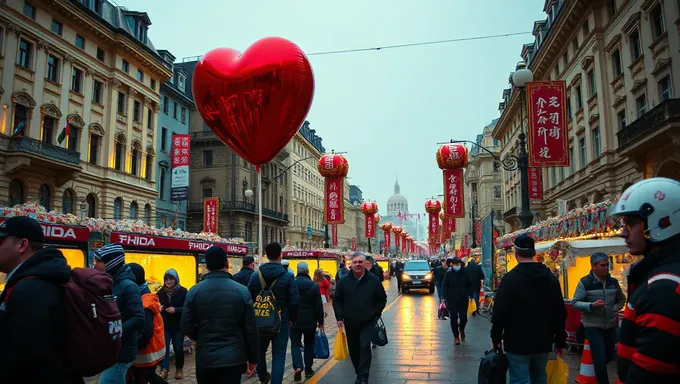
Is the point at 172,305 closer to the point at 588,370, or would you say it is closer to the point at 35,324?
the point at 35,324

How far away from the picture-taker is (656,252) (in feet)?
7.70

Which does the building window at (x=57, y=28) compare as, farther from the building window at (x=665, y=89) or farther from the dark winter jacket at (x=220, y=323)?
the building window at (x=665, y=89)

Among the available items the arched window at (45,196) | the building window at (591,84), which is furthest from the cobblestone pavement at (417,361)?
the building window at (591,84)

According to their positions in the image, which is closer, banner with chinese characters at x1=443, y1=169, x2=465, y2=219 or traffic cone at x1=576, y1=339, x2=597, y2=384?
traffic cone at x1=576, y1=339, x2=597, y2=384

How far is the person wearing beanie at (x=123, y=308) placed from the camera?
4.88m

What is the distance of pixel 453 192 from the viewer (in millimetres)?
24875

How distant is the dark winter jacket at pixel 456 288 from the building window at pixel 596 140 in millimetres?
23743

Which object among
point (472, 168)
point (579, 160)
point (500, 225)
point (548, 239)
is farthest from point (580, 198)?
point (472, 168)

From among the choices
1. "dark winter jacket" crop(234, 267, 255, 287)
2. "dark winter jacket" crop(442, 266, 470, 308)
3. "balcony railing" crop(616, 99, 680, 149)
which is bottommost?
"dark winter jacket" crop(442, 266, 470, 308)

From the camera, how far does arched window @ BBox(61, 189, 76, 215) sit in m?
30.4

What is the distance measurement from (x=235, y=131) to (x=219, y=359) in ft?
14.0

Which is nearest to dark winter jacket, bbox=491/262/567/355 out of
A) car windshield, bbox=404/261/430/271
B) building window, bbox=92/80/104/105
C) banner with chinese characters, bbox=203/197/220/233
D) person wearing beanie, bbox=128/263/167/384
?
person wearing beanie, bbox=128/263/167/384

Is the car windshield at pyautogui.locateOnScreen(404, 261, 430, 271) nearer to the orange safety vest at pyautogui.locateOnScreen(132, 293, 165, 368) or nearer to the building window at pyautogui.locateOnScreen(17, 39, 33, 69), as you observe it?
the building window at pyautogui.locateOnScreen(17, 39, 33, 69)

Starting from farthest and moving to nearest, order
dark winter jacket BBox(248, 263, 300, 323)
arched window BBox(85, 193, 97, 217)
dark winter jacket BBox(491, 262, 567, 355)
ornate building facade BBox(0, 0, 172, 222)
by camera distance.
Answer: arched window BBox(85, 193, 97, 217), ornate building facade BBox(0, 0, 172, 222), dark winter jacket BBox(248, 263, 300, 323), dark winter jacket BBox(491, 262, 567, 355)
